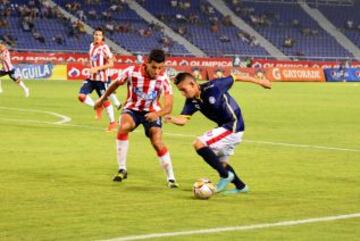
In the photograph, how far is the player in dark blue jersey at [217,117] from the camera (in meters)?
12.0

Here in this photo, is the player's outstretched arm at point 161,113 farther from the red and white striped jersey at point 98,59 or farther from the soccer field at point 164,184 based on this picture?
the red and white striped jersey at point 98,59

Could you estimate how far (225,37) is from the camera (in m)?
72.5

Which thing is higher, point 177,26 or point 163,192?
point 163,192

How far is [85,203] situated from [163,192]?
1.54 meters

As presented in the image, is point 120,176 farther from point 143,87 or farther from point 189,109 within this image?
point 189,109

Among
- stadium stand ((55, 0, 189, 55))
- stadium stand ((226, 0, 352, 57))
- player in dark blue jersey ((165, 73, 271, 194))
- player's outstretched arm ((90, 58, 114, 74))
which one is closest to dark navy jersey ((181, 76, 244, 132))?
Result: player in dark blue jersey ((165, 73, 271, 194))

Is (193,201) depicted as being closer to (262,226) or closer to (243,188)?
(243,188)

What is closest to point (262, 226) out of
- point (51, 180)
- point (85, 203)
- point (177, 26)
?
point (85, 203)

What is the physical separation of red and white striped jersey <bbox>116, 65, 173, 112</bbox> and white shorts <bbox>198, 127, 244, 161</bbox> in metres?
1.12

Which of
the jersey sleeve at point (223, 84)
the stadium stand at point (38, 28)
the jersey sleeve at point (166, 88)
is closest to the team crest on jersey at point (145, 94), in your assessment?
the jersey sleeve at point (166, 88)

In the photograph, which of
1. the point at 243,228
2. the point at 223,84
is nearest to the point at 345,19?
the point at 223,84

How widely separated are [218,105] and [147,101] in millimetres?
1584

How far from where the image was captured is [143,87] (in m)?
13.2

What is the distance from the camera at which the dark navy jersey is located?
39.5ft
